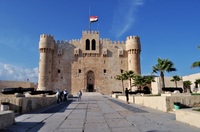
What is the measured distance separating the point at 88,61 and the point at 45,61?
9.25 meters

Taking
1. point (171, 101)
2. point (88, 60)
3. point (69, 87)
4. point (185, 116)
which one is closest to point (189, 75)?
point (88, 60)

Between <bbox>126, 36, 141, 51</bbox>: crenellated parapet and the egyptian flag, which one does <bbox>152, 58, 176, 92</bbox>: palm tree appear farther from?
the egyptian flag

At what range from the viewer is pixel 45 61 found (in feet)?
145

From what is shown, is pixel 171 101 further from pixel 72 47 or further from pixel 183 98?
pixel 72 47

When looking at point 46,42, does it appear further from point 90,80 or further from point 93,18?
point 90,80

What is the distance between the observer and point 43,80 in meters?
43.1

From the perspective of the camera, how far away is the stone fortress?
4550 cm

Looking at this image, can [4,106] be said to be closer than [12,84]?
Yes

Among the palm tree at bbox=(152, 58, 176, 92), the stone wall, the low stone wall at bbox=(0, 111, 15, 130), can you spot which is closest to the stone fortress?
the stone wall

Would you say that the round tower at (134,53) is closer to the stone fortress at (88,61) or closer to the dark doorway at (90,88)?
the stone fortress at (88,61)

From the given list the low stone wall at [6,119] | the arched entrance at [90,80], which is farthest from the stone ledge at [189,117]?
the arched entrance at [90,80]

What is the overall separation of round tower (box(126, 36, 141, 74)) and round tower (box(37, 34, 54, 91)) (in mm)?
16955

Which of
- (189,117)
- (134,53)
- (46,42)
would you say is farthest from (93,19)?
(189,117)

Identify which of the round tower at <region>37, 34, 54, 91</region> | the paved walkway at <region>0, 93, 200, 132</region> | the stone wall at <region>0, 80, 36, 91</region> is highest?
the round tower at <region>37, 34, 54, 91</region>
